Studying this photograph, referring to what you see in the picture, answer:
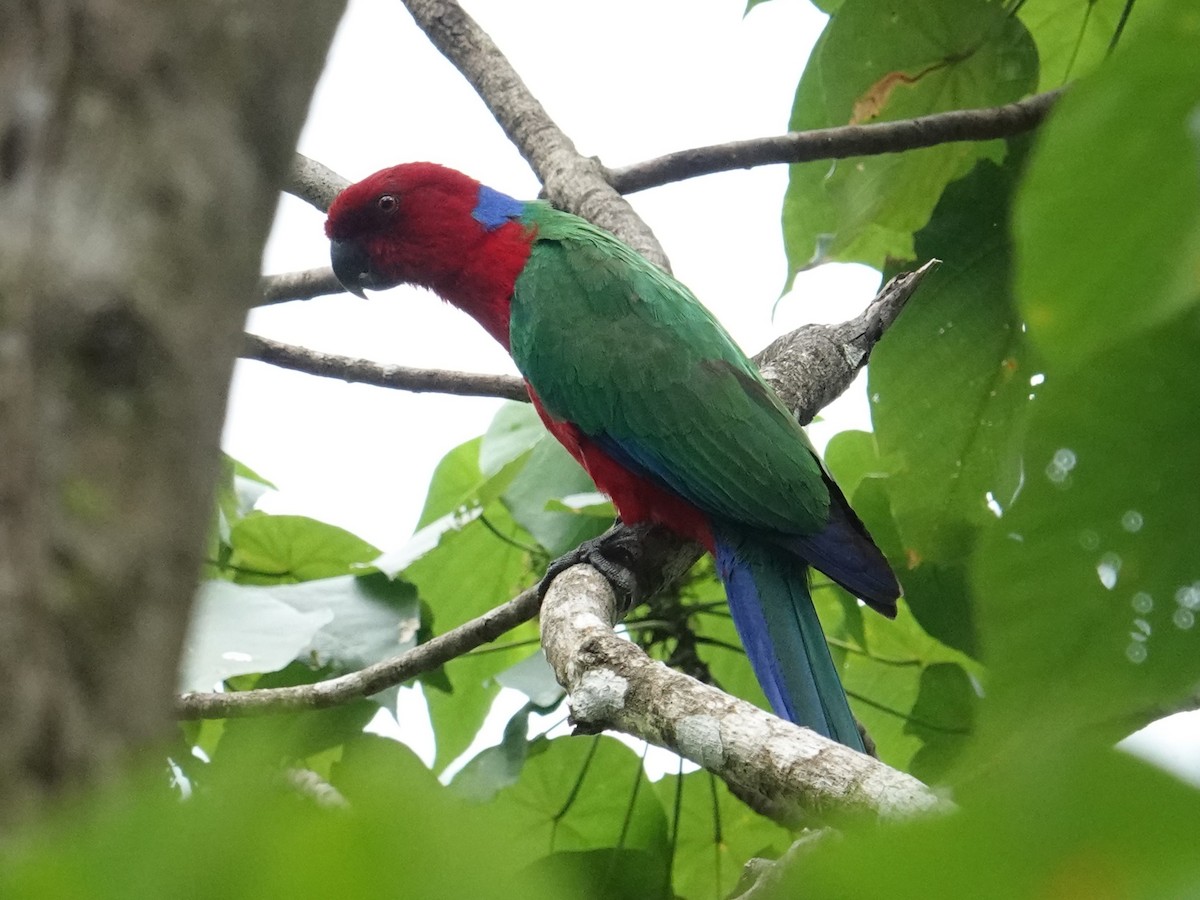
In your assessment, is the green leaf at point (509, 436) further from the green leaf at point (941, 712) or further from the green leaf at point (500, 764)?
the green leaf at point (941, 712)

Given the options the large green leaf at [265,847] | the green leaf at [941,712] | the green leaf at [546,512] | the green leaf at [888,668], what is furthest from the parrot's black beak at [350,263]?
the large green leaf at [265,847]

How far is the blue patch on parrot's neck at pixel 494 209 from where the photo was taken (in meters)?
3.60

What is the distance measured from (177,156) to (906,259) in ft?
8.40

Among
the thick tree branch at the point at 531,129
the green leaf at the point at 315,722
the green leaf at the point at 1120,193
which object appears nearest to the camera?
the green leaf at the point at 1120,193

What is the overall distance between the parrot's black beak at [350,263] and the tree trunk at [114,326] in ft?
10.8

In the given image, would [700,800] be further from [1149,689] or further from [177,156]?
[177,156]

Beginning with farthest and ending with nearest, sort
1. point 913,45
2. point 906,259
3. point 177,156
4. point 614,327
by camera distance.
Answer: point 614,327 → point 906,259 → point 913,45 → point 177,156

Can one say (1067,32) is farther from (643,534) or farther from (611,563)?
(611,563)

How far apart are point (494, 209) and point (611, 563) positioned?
147 centimetres

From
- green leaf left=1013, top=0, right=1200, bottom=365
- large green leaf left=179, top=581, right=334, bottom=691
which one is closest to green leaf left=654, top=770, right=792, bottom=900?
large green leaf left=179, top=581, right=334, bottom=691

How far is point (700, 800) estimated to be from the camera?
2844mm

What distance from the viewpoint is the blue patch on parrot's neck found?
3.60m

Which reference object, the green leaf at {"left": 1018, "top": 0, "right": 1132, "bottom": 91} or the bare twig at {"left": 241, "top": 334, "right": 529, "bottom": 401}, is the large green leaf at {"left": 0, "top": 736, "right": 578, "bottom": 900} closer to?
the bare twig at {"left": 241, "top": 334, "right": 529, "bottom": 401}

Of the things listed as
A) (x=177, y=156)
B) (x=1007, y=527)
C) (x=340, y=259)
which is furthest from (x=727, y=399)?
(x=177, y=156)
